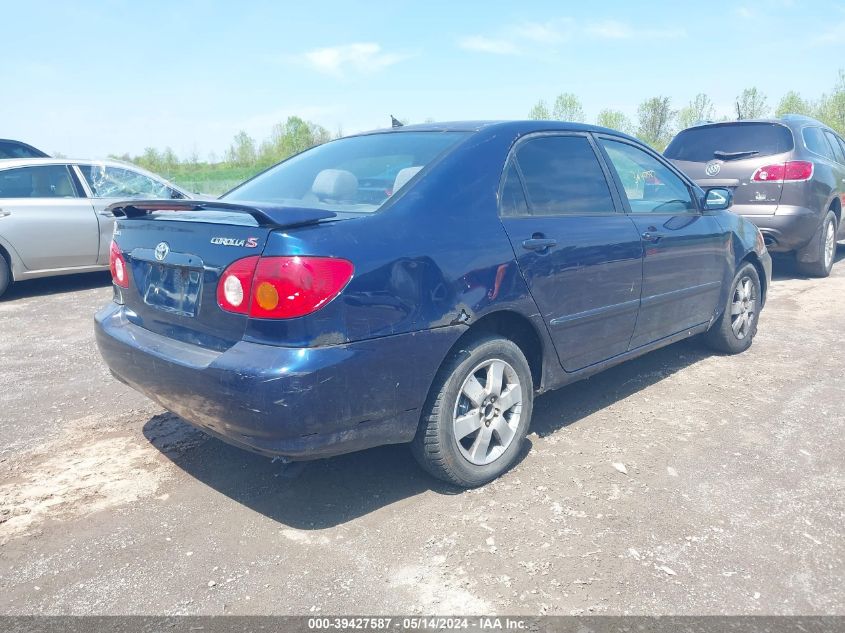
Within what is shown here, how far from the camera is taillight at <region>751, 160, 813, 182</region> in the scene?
7285 millimetres

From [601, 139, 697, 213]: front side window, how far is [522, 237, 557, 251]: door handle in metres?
0.99

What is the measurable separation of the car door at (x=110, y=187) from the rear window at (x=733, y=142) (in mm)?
6218

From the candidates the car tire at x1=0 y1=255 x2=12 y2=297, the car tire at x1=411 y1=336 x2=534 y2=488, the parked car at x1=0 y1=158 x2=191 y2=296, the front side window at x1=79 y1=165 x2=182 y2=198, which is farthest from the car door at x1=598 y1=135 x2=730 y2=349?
the car tire at x1=0 y1=255 x2=12 y2=297

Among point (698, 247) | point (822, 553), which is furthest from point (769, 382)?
point (822, 553)

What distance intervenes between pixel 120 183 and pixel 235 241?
6442mm

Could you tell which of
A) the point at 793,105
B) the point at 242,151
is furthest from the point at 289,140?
the point at 793,105

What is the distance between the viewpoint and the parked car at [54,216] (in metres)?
7.18

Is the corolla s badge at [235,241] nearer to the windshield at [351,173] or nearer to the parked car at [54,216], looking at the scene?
the windshield at [351,173]

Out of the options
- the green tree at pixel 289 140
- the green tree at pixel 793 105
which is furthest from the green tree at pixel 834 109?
the green tree at pixel 289 140

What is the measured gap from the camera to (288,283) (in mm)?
2385

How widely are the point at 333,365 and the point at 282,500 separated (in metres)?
0.91

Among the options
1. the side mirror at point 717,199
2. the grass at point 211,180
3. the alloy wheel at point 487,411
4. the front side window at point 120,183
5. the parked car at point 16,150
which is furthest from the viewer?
the grass at point 211,180

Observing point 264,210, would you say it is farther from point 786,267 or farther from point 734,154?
point 786,267

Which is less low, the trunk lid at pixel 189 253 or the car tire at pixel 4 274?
the trunk lid at pixel 189 253
